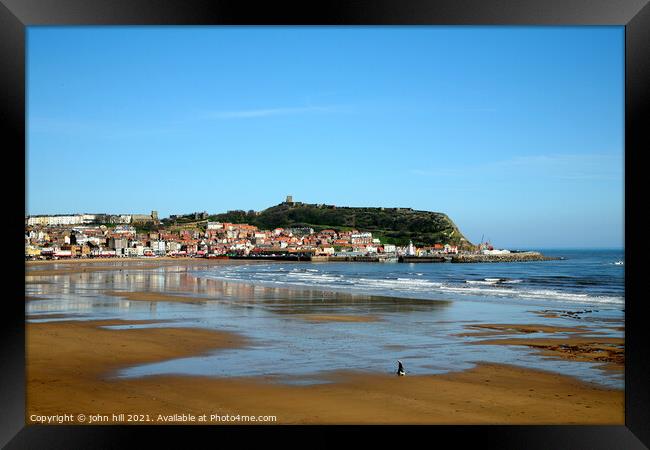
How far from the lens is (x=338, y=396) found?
4246 millimetres

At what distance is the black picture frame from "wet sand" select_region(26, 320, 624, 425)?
15.0 inches

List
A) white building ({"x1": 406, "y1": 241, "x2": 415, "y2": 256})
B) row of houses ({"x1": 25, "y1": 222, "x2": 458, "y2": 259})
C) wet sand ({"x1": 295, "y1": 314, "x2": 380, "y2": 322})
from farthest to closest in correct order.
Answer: white building ({"x1": 406, "y1": 241, "x2": 415, "y2": 256}) → row of houses ({"x1": 25, "y1": 222, "x2": 458, "y2": 259}) → wet sand ({"x1": 295, "y1": 314, "x2": 380, "y2": 322})

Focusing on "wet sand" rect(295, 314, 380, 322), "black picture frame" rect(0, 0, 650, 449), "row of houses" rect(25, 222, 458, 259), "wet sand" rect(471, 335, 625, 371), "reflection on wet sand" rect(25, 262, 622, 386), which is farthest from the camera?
"row of houses" rect(25, 222, 458, 259)

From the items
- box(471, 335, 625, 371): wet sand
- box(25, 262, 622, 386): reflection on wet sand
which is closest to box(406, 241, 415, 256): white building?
box(25, 262, 622, 386): reflection on wet sand

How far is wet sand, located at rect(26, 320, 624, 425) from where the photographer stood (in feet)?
12.7

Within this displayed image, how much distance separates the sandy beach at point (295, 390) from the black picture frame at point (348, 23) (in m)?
0.38

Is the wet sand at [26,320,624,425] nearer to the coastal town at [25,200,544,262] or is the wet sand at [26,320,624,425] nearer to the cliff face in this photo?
the coastal town at [25,200,544,262]

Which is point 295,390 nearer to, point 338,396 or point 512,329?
point 338,396

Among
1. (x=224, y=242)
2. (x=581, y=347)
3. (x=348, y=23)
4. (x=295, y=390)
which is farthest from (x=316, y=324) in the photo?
(x=224, y=242)

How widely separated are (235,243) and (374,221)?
34.9 feet

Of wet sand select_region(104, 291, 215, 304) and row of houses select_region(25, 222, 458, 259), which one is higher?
row of houses select_region(25, 222, 458, 259)

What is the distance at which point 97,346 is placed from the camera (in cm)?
604
